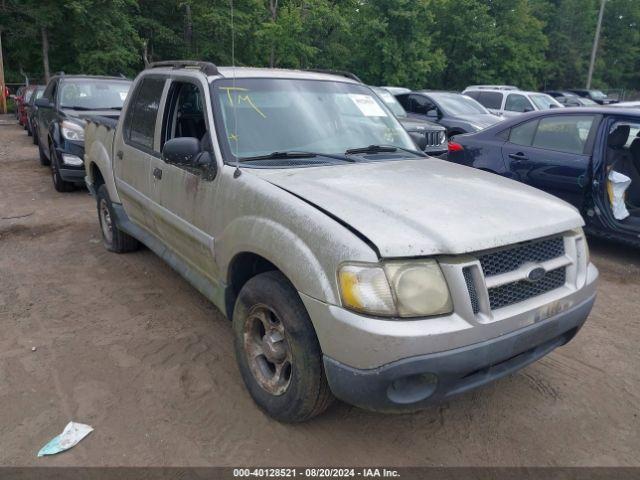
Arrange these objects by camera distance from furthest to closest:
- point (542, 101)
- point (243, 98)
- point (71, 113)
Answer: point (542, 101) < point (71, 113) < point (243, 98)

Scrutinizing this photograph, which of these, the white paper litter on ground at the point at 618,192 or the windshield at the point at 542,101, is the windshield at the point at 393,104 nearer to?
the windshield at the point at 542,101

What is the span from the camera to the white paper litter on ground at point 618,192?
5.50m

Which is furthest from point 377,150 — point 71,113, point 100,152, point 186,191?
point 71,113

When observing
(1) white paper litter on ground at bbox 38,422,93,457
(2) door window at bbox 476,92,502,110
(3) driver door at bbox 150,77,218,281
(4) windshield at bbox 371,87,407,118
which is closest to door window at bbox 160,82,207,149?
(3) driver door at bbox 150,77,218,281

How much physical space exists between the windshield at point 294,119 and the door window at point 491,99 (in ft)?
42.9

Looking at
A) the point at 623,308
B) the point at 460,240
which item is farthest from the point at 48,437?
the point at 623,308

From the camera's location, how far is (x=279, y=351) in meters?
2.74

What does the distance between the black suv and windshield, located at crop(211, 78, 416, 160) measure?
4.65 m

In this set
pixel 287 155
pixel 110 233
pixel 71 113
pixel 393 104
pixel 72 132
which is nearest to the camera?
pixel 287 155

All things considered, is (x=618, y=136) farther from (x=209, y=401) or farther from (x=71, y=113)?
(x=71, y=113)

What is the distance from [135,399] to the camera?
3.08 metres

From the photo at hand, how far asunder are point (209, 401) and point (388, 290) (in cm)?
147

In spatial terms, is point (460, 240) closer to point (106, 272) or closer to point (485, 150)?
point (106, 272)

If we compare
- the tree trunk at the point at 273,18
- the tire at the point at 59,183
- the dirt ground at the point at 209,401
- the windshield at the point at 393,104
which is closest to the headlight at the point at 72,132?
the tire at the point at 59,183
